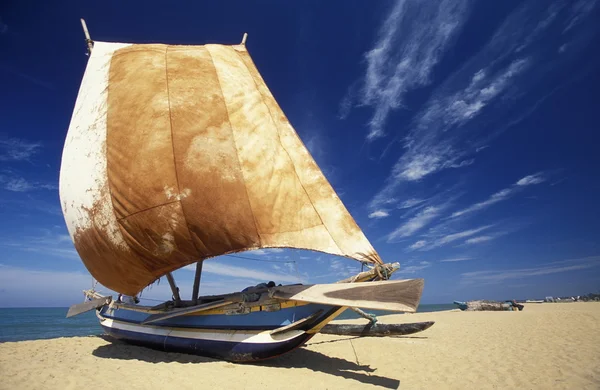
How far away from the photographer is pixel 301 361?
6.88 metres

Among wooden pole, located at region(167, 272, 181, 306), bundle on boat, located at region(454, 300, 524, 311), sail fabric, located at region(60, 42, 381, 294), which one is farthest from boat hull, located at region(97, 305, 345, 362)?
bundle on boat, located at region(454, 300, 524, 311)

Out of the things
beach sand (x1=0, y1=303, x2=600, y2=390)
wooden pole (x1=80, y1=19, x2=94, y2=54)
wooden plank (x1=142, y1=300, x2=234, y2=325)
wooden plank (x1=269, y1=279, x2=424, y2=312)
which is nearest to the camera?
wooden plank (x1=269, y1=279, x2=424, y2=312)

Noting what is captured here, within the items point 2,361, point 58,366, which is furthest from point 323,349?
point 2,361

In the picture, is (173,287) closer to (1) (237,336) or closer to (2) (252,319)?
(1) (237,336)

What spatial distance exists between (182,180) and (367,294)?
4567 millimetres

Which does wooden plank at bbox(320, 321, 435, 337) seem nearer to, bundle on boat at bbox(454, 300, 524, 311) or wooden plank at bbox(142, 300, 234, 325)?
wooden plank at bbox(142, 300, 234, 325)

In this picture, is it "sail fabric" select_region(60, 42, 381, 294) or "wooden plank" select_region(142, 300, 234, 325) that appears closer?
"sail fabric" select_region(60, 42, 381, 294)

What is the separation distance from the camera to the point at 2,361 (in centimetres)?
→ 631

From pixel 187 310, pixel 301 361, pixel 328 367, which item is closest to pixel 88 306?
pixel 187 310

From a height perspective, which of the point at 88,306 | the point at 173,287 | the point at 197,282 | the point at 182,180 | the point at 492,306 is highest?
the point at 182,180

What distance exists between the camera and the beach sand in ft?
16.5

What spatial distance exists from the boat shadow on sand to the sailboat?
27cm

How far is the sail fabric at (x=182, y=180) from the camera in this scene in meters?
6.41

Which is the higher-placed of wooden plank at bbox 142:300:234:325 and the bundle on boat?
wooden plank at bbox 142:300:234:325
